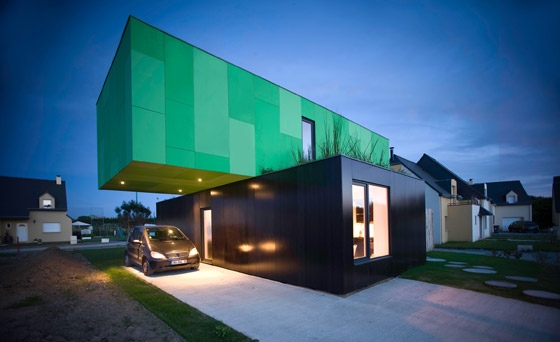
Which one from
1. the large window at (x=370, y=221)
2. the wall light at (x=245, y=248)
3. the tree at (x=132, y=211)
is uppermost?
the large window at (x=370, y=221)

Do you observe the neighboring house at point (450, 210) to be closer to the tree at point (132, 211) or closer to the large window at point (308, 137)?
the large window at point (308, 137)

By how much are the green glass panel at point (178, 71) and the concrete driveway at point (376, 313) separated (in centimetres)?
526

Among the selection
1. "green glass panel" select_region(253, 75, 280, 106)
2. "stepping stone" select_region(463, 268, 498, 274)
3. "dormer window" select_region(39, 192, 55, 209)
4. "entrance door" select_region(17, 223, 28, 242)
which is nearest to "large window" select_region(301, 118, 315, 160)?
"green glass panel" select_region(253, 75, 280, 106)

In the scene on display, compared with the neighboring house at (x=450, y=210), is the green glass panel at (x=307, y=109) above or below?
above

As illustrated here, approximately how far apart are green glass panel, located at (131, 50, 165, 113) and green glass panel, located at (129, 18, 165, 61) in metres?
0.15

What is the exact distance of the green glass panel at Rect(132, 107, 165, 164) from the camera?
6.55 m

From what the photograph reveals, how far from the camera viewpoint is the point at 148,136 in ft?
22.1

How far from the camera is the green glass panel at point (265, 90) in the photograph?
9.34 m

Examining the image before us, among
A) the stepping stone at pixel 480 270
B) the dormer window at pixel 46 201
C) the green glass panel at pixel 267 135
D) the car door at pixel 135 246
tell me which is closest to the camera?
the stepping stone at pixel 480 270

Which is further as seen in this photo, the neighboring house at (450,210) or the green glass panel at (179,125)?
the neighboring house at (450,210)

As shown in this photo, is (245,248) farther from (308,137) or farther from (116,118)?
(116,118)

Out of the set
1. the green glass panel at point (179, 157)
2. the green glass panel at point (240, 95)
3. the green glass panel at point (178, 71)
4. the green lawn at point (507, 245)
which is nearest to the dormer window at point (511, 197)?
the green lawn at point (507, 245)

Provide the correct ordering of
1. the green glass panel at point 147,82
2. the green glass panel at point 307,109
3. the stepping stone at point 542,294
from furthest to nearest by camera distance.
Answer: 1. the green glass panel at point 307,109
2. the green glass panel at point 147,82
3. the stepping stone at point 542,294

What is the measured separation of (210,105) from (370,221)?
576 centimetres
